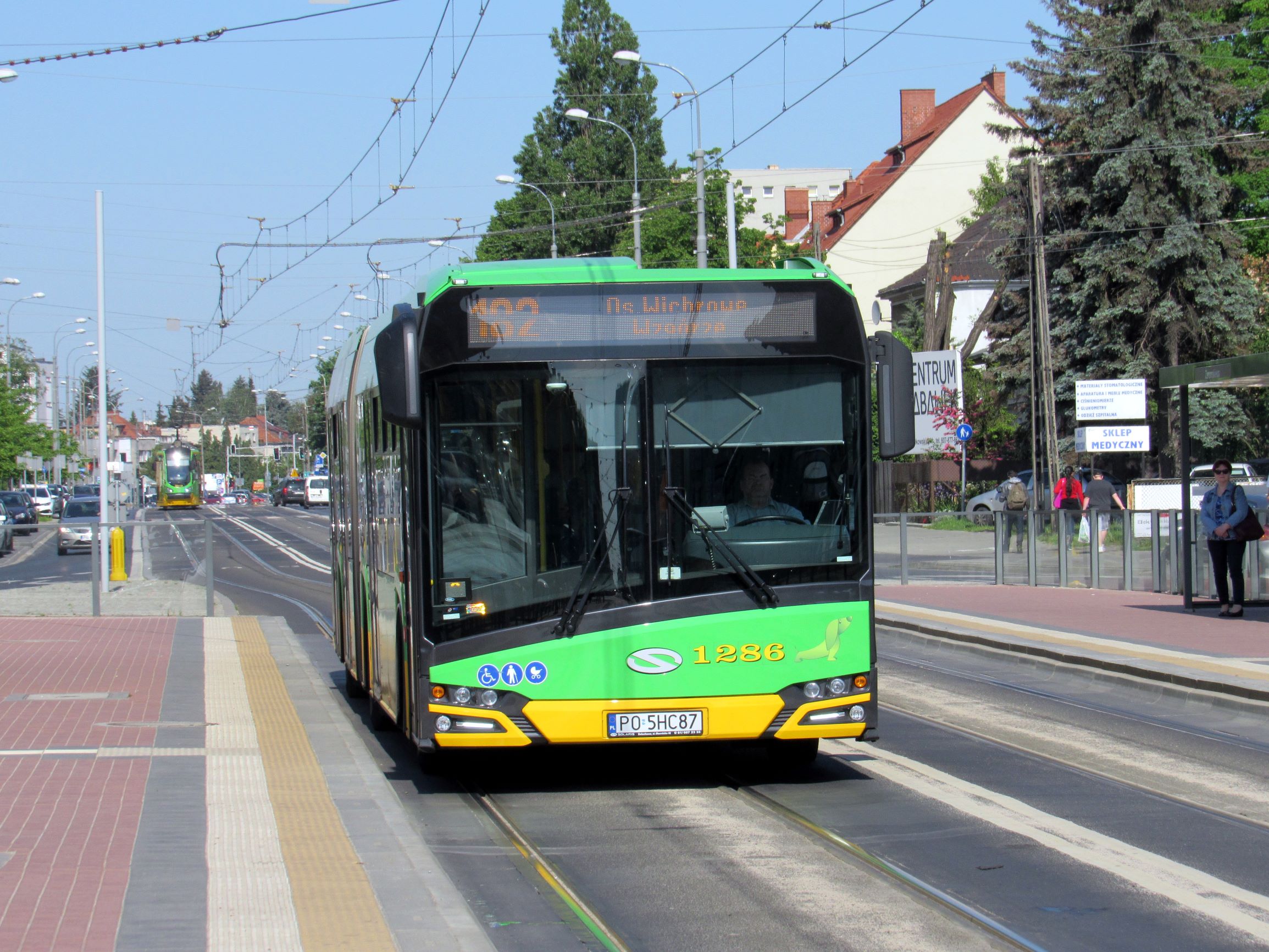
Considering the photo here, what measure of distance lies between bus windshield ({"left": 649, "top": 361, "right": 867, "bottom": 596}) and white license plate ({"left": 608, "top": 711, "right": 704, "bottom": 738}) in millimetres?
612

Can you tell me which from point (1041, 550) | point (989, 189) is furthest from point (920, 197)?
point (1041, 550)

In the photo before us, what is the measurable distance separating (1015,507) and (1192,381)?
12.9 m

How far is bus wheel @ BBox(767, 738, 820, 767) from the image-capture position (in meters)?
8.72

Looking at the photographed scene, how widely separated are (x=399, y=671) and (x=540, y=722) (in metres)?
1.38

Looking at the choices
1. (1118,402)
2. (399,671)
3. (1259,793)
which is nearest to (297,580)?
(1118,402)

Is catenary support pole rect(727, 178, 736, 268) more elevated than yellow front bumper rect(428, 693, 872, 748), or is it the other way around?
catenary support pole rect(727, 178, 736, 268)

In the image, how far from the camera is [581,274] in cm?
804

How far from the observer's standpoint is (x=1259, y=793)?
316 inches

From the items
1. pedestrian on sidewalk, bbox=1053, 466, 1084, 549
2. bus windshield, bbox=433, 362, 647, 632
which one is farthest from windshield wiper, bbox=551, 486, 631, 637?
pedestrian on sidewalk, bbox=1053, 466, 1084, 549

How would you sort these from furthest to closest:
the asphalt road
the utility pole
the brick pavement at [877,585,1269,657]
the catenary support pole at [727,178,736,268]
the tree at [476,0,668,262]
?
the tree at [476,0,668,262]
the utility pole
the catenary support pole at [727,178,736,268]
the brick pavement at [877,585,1269,657]
the asphalt road

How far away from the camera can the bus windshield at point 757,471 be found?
25.3 feet

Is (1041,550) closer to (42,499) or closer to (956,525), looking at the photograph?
(956,525)

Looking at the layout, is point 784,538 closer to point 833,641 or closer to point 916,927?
point 833,641

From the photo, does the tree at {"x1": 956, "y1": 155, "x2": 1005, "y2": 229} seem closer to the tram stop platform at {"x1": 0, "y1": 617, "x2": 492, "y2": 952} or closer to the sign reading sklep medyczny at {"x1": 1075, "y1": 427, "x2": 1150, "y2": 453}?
the sign reading sklep medyczny at {"x1": 1075, "y1": 427, "x2": 1150, "y2": 453}
